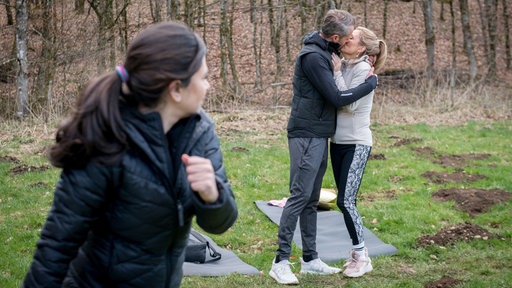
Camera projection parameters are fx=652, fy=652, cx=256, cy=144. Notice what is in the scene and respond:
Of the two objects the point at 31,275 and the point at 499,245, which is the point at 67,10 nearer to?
the point at 499,245

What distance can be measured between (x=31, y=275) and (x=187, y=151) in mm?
657

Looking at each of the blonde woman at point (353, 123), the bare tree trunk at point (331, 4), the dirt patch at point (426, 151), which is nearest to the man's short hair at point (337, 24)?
the blonde woman at point (353, 123)

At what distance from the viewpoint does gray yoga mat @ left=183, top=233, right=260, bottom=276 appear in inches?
219

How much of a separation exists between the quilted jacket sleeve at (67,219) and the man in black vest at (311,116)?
3123 mm

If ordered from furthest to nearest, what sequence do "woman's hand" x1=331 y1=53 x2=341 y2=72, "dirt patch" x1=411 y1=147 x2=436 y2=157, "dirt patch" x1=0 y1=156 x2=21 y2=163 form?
"dirt patch" x1=411 y1=147 x2=436 y2=157 < "dirt patch" x1=0 y1=156 x2=21 y2=163 < "woman's hand" x1=331 y1=53 x2=341 y2=72

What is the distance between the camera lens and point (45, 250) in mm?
2131

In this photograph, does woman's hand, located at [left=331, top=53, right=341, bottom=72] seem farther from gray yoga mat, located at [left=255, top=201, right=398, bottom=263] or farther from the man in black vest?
gray yoga mat, located at [left=255, top=201, right=398, bottom=263]

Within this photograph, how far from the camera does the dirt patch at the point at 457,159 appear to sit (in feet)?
33.8

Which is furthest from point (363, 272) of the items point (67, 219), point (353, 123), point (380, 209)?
point (67, 219)

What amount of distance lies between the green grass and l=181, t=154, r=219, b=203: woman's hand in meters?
3.33

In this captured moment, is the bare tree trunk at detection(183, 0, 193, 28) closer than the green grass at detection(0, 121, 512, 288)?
No

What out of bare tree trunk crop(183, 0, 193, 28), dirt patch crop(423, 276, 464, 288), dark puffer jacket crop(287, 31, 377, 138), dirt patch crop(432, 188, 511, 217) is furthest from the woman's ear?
bare tree trunk crop(183, 0, 193, 28)

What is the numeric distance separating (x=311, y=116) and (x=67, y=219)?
3.25 metres

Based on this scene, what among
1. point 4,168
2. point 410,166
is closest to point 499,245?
point 410,166
